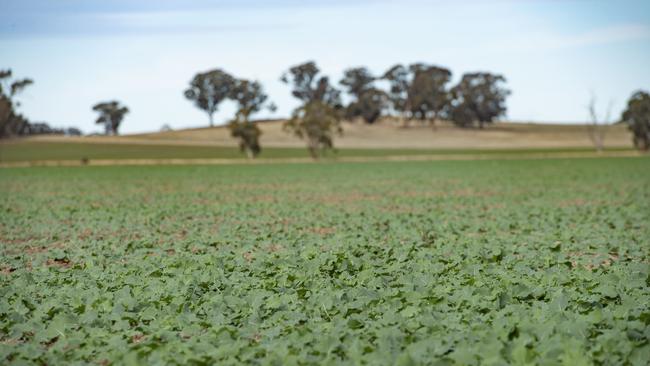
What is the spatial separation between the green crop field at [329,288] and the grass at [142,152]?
257 feet

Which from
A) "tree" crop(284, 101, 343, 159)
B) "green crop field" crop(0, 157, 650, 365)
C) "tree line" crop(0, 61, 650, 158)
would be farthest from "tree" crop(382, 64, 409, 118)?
"green crop field" crop(0, 157, 650, 365)

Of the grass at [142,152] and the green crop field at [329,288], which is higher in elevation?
the green crop field at [329,288]

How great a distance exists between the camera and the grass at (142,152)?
104475 mm

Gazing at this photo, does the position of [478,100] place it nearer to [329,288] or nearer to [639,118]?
[639,118]

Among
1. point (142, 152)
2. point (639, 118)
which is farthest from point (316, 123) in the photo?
point (639, 118)

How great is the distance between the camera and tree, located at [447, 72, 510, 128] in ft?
509

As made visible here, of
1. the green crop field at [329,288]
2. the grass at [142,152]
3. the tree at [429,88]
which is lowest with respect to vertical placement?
the grass at [142,152]

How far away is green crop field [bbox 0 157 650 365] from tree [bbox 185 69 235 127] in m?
114

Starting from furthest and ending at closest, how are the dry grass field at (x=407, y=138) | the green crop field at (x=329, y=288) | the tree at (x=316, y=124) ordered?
the dry grass field at (x=407, y=138)
the tree at (x=316, y=124)
the green crop field at (x=329, y=288)

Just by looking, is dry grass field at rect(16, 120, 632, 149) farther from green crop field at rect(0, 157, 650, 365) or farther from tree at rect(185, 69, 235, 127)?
green crop field at rect(0, 157, 650, 365)

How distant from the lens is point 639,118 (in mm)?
103188

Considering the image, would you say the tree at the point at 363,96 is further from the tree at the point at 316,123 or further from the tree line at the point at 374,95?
the tree at the point at 316,123

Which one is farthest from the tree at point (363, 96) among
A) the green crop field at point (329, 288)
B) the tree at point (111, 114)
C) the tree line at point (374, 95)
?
the green crop field at point (329, 288)

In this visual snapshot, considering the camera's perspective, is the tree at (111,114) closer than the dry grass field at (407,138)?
No
